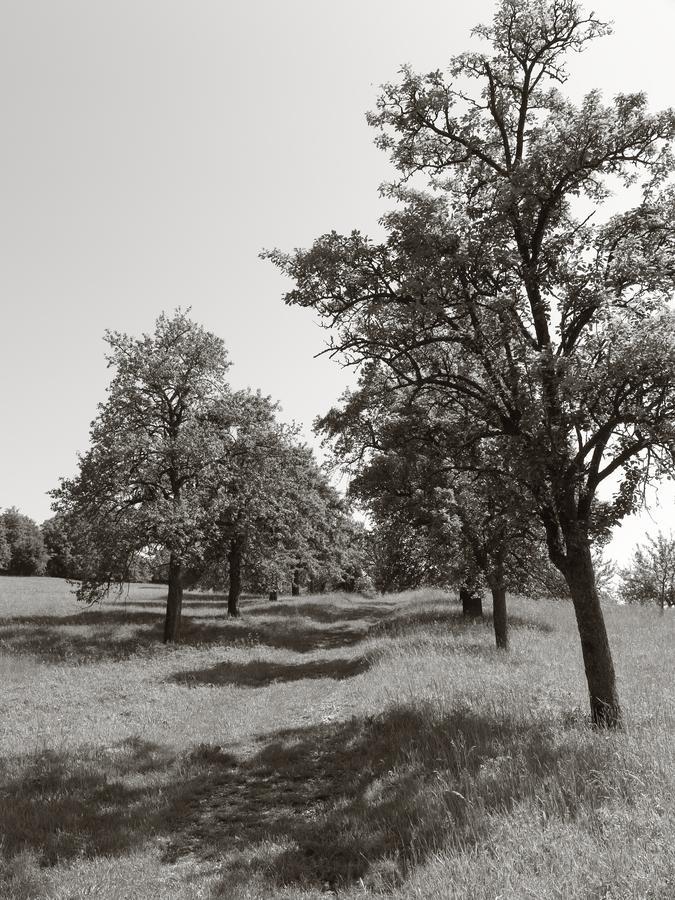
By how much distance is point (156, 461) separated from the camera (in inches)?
905

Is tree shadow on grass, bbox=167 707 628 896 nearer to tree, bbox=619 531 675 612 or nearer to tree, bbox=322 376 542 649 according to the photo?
tree, bbox=322 376 542 649

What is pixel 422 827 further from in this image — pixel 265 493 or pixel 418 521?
pixel 265 493

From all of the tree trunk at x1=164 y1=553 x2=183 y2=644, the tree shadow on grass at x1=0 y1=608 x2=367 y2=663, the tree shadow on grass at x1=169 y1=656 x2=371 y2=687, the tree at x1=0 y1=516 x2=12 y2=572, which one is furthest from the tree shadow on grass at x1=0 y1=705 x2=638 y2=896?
the tree at x1=0 y1=516 x2=12 y2=572

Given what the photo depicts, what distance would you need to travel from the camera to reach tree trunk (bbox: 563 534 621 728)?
335 inches

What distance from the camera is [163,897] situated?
5.01m

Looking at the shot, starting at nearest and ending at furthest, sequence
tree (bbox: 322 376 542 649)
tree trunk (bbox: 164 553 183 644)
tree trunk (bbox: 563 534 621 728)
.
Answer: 1. tree trunk (bbox: 563 534 621 728)
2. tree (bbox: 322 376 542 649)
3. tree trunk (bbox: 164 553 183 644)

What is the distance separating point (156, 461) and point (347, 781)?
17.4 m

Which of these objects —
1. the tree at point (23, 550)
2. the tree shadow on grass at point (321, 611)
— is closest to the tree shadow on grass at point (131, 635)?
the tree shadow on grass at point (321, 611)

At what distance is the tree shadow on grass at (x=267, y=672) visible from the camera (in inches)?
642

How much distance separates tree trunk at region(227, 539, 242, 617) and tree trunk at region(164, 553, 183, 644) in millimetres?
8372

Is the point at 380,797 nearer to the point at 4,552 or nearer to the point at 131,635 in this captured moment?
the point at 131,635

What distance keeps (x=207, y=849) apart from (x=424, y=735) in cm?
386

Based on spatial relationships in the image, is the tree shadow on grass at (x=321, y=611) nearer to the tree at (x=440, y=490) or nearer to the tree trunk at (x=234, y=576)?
the tree trunk at (x=234, y=576)

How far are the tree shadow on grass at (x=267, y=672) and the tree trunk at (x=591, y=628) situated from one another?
8955 mm
